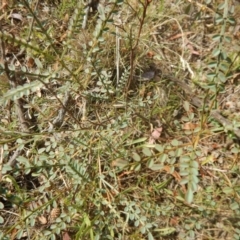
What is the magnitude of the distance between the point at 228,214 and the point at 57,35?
138 centimetres

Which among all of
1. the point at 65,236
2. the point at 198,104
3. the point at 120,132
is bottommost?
the point at 65,236

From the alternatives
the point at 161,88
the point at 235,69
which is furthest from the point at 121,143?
the point at 235,69

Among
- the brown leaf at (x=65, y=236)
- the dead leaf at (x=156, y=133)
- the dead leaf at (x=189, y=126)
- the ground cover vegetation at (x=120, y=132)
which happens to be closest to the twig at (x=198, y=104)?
the ground cover vegetation at (x=120, y=132)

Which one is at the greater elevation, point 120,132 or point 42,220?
point 120,132

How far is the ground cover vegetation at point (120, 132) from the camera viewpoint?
1.88 meters

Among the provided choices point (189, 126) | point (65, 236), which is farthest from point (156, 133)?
point (65, 236)

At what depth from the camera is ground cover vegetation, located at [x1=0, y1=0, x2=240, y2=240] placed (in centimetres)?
188

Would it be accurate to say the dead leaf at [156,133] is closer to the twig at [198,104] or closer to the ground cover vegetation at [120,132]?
the ground cover vegetation at [120,132]

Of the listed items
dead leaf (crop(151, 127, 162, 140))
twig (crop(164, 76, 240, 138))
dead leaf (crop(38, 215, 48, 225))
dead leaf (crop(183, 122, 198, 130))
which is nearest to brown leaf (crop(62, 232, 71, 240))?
dead leaf (crop(38, 215, 48, 225))

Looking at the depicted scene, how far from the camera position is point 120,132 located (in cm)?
209

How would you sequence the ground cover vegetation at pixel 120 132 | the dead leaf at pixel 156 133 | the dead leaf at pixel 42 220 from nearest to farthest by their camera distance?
the ground cover vegetation at pixel 120 132, the dead leaf at pixel 42 220, the dead leaf at pixel 156 133

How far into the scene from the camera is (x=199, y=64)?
2352 millimetres

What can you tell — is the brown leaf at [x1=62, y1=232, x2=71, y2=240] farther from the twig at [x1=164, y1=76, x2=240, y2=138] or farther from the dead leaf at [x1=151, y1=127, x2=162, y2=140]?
the twig at [x1=164, y1=76, x2=240, y2=138]

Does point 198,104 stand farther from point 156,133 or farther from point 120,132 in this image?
point 120,132
